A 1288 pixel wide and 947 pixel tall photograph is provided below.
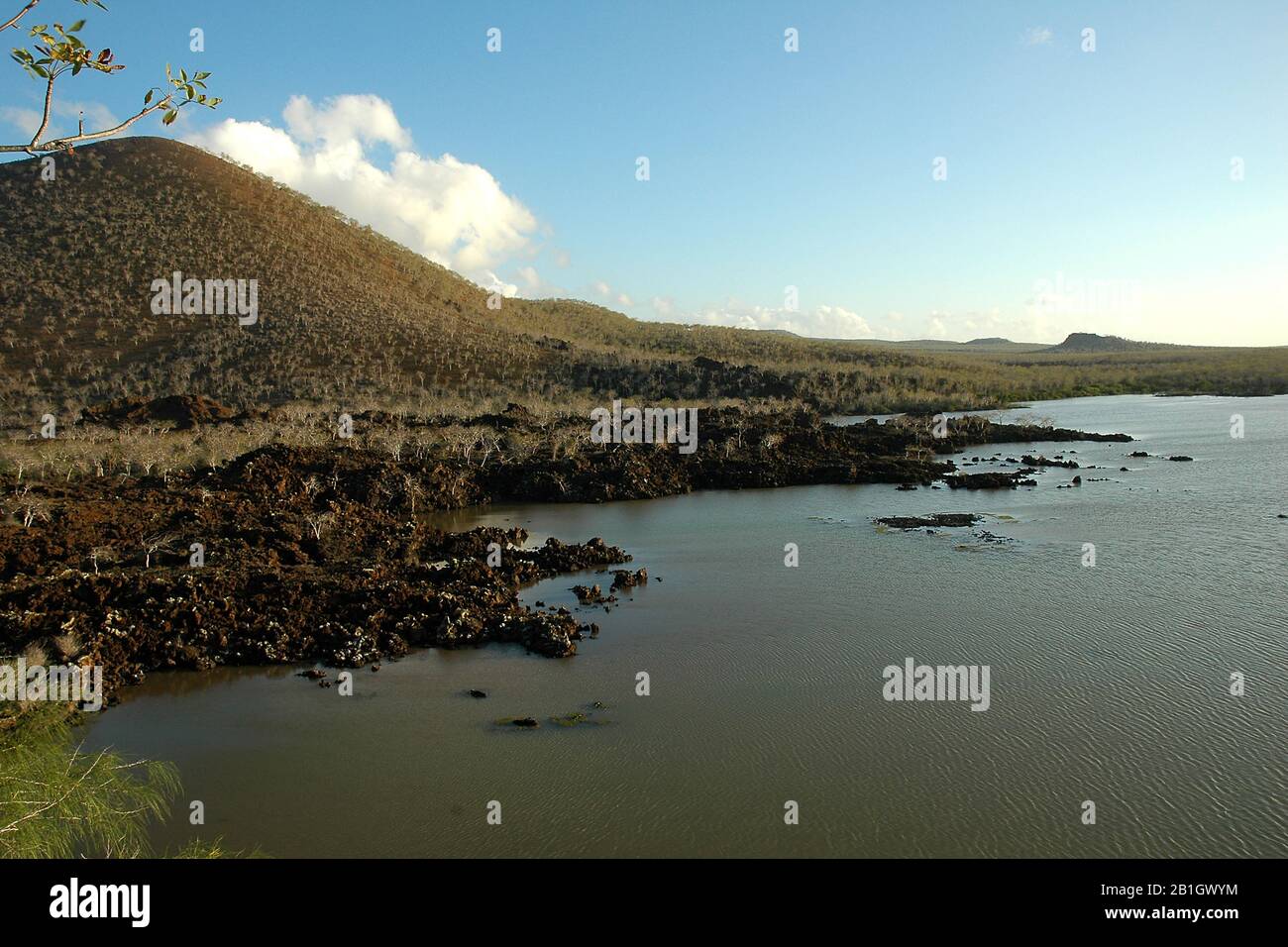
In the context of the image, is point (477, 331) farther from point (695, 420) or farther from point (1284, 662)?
point (1284, 662)

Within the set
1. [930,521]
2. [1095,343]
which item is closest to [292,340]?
[930,521]

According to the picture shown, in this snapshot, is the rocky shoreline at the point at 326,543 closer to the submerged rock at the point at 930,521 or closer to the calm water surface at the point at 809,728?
the calm water surface at the point at 809,728

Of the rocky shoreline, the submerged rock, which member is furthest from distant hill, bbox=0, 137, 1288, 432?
the submerged rock

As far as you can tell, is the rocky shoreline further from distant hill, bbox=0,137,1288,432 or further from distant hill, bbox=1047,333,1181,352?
distant hill, bbox=1047,333,1181,352

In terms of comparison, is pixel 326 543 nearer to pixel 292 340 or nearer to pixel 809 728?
pixel 809 728
